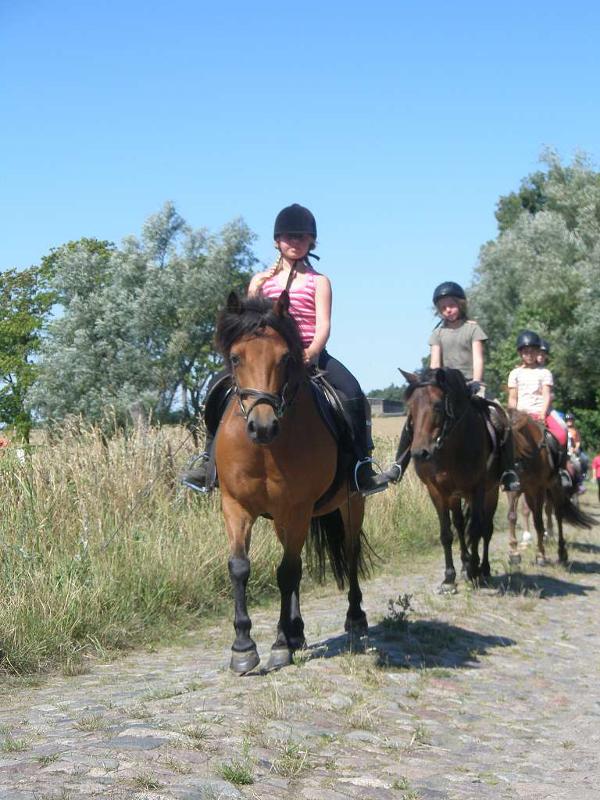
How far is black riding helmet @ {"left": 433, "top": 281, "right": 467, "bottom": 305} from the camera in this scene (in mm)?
11203

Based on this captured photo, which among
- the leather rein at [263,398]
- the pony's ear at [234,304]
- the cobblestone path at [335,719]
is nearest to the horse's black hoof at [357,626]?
the cobblestone path at [335,719]

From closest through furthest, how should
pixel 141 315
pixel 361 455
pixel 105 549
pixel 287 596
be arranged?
pixel 287 596 → pixel 361 455 → pixel 105 549 → pixel 141 315

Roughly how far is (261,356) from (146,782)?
293 cm

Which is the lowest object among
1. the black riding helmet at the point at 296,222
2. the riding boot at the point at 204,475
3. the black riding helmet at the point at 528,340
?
the riding boot at the point at 204,475

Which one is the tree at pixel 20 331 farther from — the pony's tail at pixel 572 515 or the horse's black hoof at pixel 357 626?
the horse's black hoof at pixel 357 626

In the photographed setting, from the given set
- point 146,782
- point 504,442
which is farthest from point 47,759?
Answer: point 504,442

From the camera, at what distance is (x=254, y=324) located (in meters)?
6.74

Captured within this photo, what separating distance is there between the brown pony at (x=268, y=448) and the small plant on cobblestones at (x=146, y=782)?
231 cm

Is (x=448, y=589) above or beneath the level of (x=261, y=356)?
beneath

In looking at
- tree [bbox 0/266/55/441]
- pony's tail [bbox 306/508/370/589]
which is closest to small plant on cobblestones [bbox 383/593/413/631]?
pony's tail [bbox 306/508/370/589]

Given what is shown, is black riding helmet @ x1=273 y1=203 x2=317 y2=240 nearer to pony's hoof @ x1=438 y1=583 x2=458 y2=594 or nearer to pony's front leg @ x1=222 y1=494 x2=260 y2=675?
pony's front leg @ x1=222 y1=494 x2=260 y2=675

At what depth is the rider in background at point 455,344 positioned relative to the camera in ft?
36.8

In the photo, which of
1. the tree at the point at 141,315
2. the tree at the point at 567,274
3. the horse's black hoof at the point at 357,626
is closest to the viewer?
the horse's black hoof at the point at 357,626

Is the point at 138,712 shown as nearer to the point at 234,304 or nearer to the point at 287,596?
the point at 287,596
